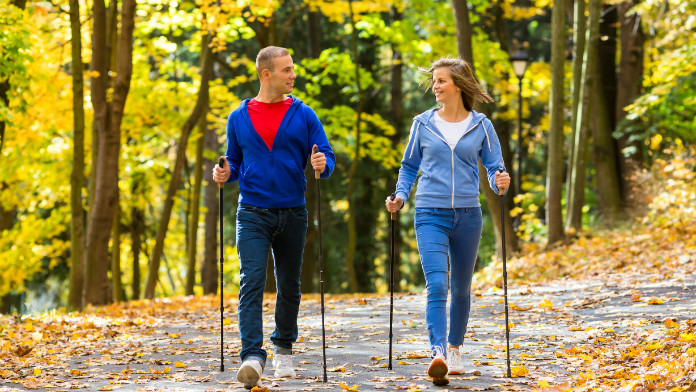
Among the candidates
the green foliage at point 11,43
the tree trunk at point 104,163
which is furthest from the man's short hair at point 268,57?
the tree trunk at point 104,163

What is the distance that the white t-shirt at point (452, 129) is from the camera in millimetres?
5754

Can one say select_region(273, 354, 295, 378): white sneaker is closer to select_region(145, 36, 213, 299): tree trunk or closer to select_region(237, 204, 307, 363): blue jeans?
select_region(237, 204, 307, 363): blue jeans

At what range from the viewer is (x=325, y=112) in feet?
63.0

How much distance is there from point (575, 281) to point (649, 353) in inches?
228

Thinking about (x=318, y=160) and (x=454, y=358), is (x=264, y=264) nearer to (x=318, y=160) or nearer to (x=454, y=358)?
(x=318, y=160)

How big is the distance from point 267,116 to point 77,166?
7.72m

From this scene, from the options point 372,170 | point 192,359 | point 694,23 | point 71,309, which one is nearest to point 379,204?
point 372,170

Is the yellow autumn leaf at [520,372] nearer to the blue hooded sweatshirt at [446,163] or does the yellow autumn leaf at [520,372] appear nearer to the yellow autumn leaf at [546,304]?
the blue hooded sweatshirt at [446,163]

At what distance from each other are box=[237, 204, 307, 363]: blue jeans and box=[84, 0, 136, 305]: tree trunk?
794cm

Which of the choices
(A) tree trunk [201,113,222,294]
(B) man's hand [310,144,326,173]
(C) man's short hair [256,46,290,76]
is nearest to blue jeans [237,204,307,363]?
(B) man's hand [310,144,326,173]

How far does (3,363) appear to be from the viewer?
6801mm

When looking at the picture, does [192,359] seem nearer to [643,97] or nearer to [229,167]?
[229,167]

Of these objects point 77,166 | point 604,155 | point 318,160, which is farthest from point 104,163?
point 604,155

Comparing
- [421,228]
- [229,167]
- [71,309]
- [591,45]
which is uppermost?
[591,45]
